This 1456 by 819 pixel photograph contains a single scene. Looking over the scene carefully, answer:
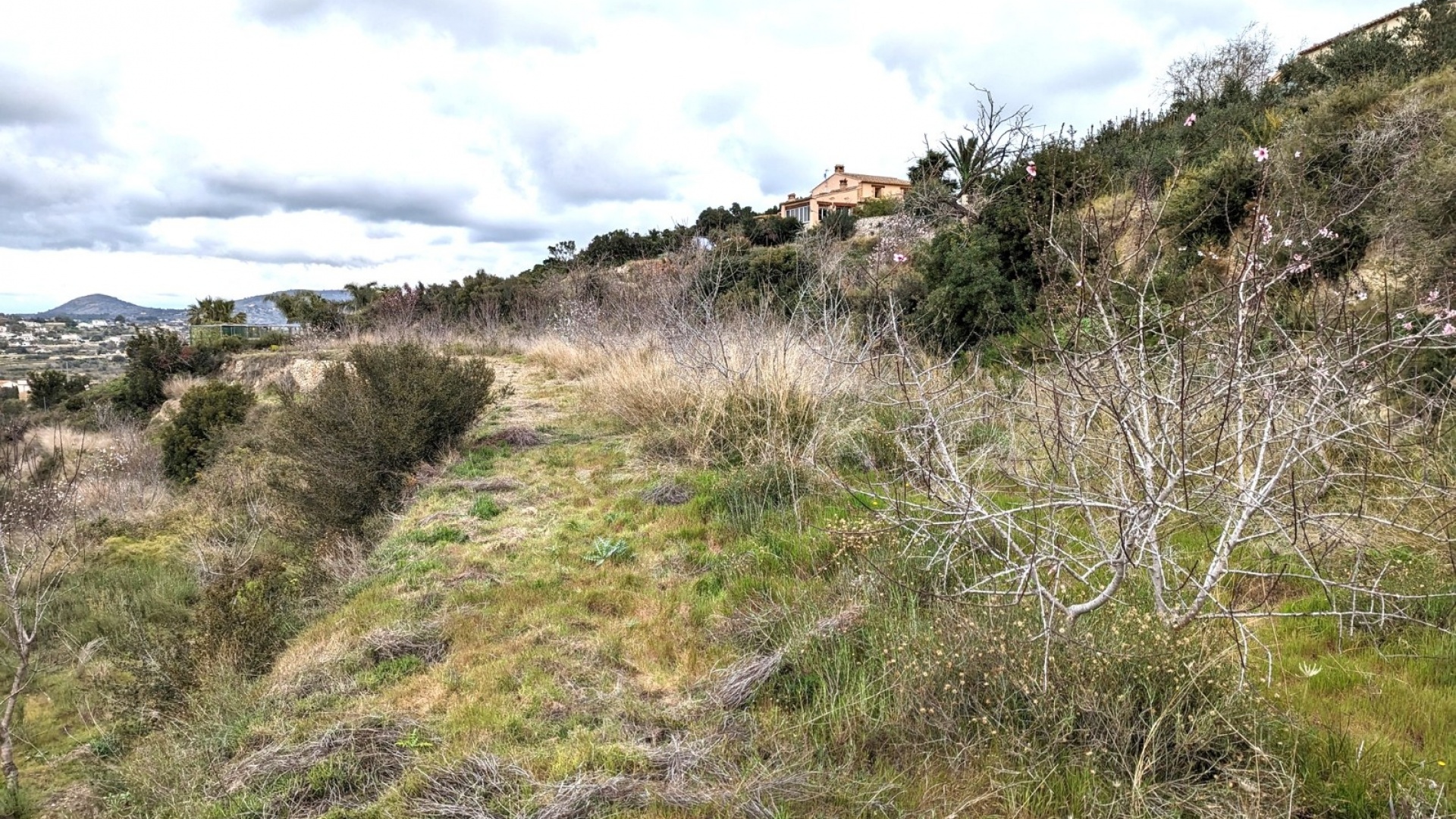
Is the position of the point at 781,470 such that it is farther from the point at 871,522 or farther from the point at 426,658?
the point at 426,658

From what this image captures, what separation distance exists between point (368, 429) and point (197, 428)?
7017 millimetres

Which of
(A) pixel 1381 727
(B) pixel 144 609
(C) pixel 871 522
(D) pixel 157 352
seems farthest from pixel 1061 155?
(D) pixel 157 352

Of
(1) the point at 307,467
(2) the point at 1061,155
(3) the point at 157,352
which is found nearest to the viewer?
(1) the point at 307,467

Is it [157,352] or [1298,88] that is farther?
[157,352]

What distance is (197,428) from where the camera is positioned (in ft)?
36.2

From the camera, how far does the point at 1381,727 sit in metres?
2.09

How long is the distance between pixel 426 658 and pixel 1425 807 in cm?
340

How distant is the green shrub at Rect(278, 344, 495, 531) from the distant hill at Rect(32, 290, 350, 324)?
713 inches

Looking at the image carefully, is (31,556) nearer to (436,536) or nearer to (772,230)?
(436,536)

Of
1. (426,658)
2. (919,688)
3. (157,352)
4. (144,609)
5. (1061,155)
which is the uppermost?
(1061,155)

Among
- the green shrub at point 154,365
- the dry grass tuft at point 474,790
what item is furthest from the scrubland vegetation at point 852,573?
the green shrub at point 154,365

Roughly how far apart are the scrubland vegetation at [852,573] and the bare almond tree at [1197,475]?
0.15 ft

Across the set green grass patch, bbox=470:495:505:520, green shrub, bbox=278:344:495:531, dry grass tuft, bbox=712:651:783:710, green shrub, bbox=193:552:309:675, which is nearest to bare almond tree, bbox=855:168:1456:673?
dry grass tuft, bbox=712:651:783:710

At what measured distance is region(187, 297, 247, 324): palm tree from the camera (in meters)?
21.9
